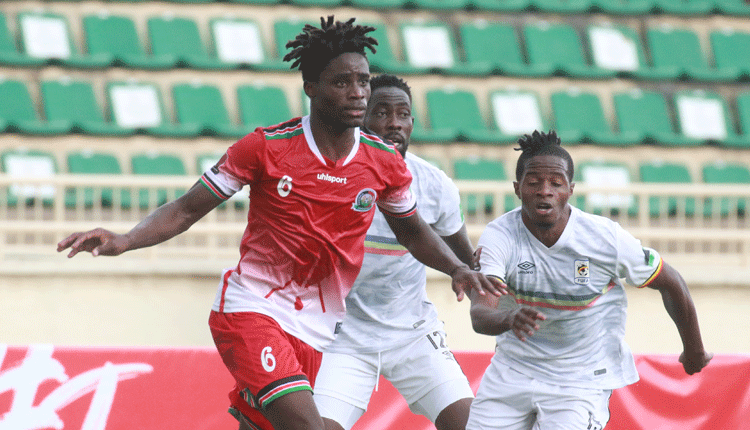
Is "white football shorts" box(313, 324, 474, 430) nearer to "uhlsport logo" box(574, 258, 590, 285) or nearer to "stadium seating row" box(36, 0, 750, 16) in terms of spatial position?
"uhlsport logo" box(574, 258, 590, 285)

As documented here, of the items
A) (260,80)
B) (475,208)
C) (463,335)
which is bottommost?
(463,335)

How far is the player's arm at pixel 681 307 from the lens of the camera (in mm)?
4332

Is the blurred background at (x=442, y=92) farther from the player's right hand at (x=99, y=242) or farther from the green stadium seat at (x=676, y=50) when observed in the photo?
the player's right hand at (x=99, y=242)

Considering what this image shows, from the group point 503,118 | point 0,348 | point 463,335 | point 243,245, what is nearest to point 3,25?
point 503,118

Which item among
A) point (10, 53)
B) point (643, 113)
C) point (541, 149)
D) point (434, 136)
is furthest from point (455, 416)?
point (10, 53)

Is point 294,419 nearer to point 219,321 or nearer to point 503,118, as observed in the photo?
point 219,321

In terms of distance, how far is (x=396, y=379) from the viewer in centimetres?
494

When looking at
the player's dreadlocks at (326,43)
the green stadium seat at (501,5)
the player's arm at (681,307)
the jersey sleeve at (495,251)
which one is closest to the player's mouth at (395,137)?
the jersey sleeve at (495,251)

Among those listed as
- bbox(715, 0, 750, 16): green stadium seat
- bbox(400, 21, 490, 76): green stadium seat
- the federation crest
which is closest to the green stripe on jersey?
the federation crest

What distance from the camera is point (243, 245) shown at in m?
4.16

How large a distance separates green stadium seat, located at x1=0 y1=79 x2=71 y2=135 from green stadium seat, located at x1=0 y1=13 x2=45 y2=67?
0.51m

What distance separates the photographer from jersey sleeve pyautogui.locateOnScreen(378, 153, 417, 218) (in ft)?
14.0

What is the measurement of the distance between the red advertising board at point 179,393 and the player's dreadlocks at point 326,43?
2.36 m

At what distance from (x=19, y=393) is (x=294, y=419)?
Answer: 242 centimetres
